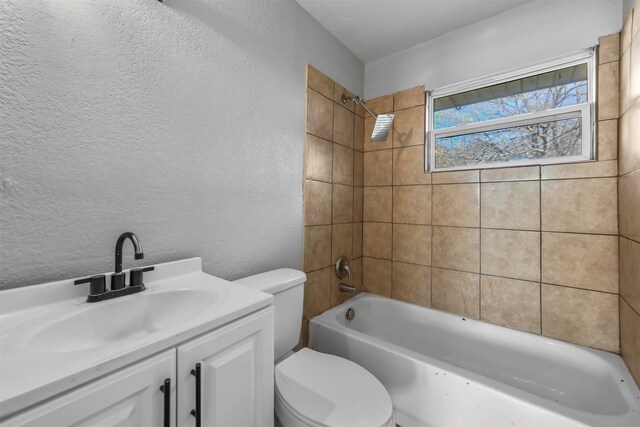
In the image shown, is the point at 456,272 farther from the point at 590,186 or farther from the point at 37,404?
the point at 37,404

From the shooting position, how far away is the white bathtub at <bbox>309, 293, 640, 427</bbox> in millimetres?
1094

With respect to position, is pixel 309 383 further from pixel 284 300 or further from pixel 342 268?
pixel 342 268

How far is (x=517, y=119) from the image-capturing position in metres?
1.68

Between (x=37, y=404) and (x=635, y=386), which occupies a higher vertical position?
(x=37, y=404)

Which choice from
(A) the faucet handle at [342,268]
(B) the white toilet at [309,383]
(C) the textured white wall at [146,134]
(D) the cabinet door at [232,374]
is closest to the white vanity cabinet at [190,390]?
(D) the cabinet door at [232,374]

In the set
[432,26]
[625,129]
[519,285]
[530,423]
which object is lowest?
[530,423]

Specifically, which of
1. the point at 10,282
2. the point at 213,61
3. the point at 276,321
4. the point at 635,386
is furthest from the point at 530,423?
the point at 213,61

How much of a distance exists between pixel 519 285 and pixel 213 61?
84.1 inches

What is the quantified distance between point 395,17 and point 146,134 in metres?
1.70

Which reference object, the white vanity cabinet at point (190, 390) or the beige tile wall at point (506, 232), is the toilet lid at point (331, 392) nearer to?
the white vanity cabinet at point (190, 390)

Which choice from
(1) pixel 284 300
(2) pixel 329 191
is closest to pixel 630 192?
(2) pixel 329 191

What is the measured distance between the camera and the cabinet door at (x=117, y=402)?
1.51ft

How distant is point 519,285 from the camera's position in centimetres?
164

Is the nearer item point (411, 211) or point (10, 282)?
point (10, 282)
